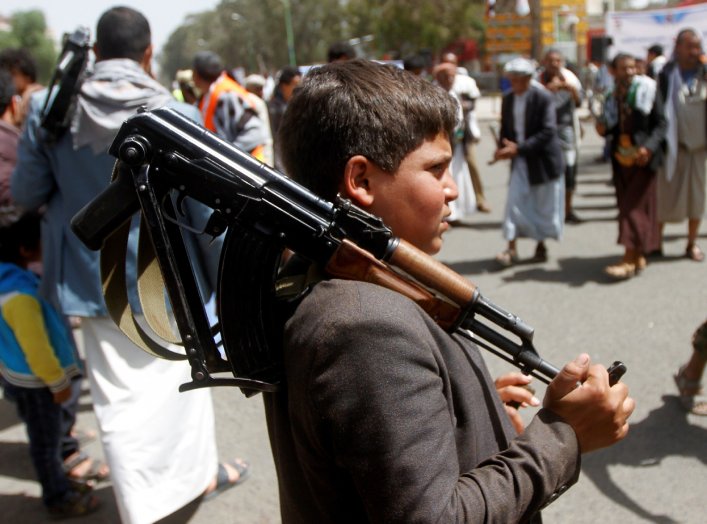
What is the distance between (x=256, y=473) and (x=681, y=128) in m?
4.71

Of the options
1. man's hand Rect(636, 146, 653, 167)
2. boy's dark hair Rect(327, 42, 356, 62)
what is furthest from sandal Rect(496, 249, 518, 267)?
boy's dark hair Rect(327, 42, 356, 62)

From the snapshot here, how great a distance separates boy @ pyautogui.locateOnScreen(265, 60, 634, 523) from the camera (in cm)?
110

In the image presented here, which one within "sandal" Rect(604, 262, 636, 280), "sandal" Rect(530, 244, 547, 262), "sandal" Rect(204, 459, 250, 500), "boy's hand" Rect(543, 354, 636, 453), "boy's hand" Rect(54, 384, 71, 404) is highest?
"boy's hand" Rect(543, 354, 636, 453)

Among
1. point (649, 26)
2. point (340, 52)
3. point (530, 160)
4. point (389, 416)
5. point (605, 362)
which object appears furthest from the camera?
point (649, 26)

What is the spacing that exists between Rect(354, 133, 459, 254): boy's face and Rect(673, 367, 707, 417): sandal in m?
2.92

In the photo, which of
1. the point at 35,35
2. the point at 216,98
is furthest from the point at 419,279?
the point at 35,35

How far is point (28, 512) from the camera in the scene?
3350 mm

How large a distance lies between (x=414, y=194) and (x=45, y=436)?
100 inches

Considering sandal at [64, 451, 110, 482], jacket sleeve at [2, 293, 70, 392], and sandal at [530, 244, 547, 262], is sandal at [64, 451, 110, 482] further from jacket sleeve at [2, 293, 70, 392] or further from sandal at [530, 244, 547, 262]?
sandal at [530, 244, 547, 262]

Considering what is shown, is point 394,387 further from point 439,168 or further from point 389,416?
point 439,168

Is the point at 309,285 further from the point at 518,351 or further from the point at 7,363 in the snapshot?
the point at 7,363

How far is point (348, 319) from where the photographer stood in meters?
1.12

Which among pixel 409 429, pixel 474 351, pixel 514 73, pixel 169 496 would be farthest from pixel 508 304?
pixel 409 429

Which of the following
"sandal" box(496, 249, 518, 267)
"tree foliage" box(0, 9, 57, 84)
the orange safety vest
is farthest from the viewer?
"tree foliage" box(0, 9, 57, 84)
